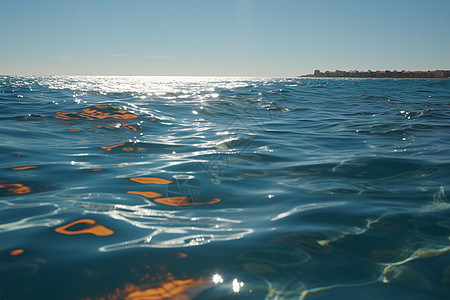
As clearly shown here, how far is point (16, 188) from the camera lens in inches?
126

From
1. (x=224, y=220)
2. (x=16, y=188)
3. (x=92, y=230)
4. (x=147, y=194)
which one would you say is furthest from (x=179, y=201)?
(x=16, y=188)

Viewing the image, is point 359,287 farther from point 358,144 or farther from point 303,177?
point 358,144

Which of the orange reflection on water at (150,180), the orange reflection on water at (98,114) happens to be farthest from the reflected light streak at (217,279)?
the orange reflection on water at (98,114)

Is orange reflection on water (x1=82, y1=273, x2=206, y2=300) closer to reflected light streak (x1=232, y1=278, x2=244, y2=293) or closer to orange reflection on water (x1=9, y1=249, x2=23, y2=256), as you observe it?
reflected light streak (x1=232, y1=278, x2=244, y2=293)

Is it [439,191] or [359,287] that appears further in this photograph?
[439,191]

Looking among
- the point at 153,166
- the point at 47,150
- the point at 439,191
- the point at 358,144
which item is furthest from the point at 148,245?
the point at 358,144

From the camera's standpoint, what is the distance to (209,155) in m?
4.86

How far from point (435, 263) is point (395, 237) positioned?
1.09 ft

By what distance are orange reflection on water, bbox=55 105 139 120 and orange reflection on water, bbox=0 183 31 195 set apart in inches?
212

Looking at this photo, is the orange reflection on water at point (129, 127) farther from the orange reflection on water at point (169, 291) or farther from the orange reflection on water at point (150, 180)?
the orange reflection on water at point (169, 291)

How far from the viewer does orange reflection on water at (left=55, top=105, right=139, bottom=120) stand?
861 centimetres

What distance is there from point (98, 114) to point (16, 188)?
241 inches

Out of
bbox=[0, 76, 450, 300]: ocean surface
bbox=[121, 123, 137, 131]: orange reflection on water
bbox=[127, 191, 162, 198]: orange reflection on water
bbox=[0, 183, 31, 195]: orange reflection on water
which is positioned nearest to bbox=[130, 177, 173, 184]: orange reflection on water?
bbox=[0, 76, 450, 300]: ocean surface

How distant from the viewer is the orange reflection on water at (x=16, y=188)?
3113mm
